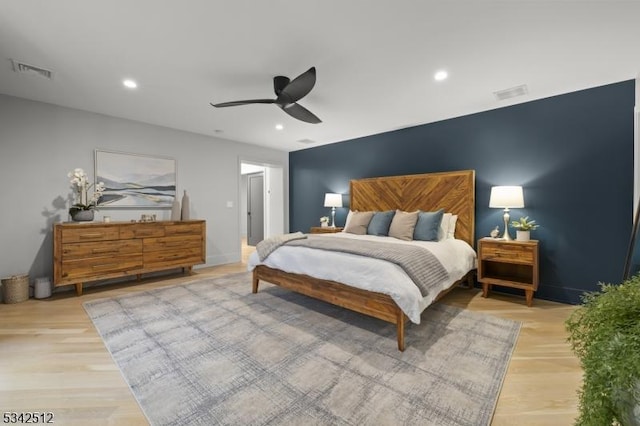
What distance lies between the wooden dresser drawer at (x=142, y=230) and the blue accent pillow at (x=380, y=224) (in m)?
3.24

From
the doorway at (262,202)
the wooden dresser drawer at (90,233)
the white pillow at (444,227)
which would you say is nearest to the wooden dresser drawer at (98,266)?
the wooden dresser drawer at (90,233)

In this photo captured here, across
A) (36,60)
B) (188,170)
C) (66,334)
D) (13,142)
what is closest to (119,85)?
(36,60)

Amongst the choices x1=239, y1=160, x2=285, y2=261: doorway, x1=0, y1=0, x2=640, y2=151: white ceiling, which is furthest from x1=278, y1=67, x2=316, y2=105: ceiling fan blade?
x1=239, y1=160, x2=285, y2=261: doorway

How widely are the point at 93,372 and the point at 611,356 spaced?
2766 mm

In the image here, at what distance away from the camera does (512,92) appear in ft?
10.6

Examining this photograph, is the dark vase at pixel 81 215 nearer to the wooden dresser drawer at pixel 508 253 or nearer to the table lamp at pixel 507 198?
the wooden dresser drawer at pixel 508 253

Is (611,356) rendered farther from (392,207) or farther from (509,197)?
(392,207)

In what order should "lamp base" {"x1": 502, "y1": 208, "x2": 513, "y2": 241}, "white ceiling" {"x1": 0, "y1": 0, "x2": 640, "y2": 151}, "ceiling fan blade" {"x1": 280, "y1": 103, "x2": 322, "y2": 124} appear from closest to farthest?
"white ceiling" {"x1": 0, "y1": 0, "x2": 640, "y2": 151}
"ceiling fan blade" {"x1": 280, "y1": 103, "x2": 322, "y2": 124}
"lamp base" {"x1": 502, "y1": 208, "x2": 513, "y2": 241}

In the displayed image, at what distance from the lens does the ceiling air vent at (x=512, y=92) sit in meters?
3.13

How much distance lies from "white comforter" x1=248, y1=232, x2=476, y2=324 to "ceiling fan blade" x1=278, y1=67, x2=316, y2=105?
1.62 meters

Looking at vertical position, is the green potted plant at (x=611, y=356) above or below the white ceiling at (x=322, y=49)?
below

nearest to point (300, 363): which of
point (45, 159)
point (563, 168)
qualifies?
point (563, 168)

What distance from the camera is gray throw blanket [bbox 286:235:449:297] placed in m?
2.36

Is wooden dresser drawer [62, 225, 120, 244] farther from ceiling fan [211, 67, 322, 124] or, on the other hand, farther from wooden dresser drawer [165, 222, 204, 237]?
ceiling fan [211, 67, 322, 124]
